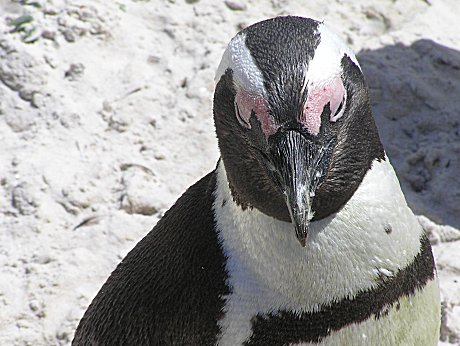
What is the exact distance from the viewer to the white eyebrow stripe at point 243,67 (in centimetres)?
151

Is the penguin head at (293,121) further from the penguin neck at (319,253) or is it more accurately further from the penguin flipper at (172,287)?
the penguin flipper at (172,287)

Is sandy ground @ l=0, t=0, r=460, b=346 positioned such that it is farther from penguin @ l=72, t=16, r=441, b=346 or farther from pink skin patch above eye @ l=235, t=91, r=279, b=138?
pink skin patch above eye @ l=235, t=91, r=279, b=138

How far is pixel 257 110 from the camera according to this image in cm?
150

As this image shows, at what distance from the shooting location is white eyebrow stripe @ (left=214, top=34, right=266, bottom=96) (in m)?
1.51

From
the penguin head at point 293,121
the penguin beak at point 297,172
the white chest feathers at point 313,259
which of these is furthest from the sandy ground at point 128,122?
the penguin beak at point 297,172

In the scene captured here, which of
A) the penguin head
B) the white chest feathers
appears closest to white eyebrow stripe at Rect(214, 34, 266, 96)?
the penguin head

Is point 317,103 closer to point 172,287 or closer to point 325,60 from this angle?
point 325,60

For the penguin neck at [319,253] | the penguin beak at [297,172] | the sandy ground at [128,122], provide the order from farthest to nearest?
the sandy ground at [128,122]
the penguin neck at [319,253]
the penguin beak at [297,172]

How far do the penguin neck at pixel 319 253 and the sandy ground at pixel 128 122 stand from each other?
0.90 m

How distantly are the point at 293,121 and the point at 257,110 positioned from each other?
0.06 metres

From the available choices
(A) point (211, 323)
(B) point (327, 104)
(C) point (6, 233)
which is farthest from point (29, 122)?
(B) point (327, 104)

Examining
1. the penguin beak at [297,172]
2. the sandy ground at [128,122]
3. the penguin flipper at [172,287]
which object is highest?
the penguin beak at [297,172]

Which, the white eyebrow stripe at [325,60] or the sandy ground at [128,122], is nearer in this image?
the white eyebrow stripe at [325,60]

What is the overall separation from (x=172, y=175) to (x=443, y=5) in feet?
4.62
